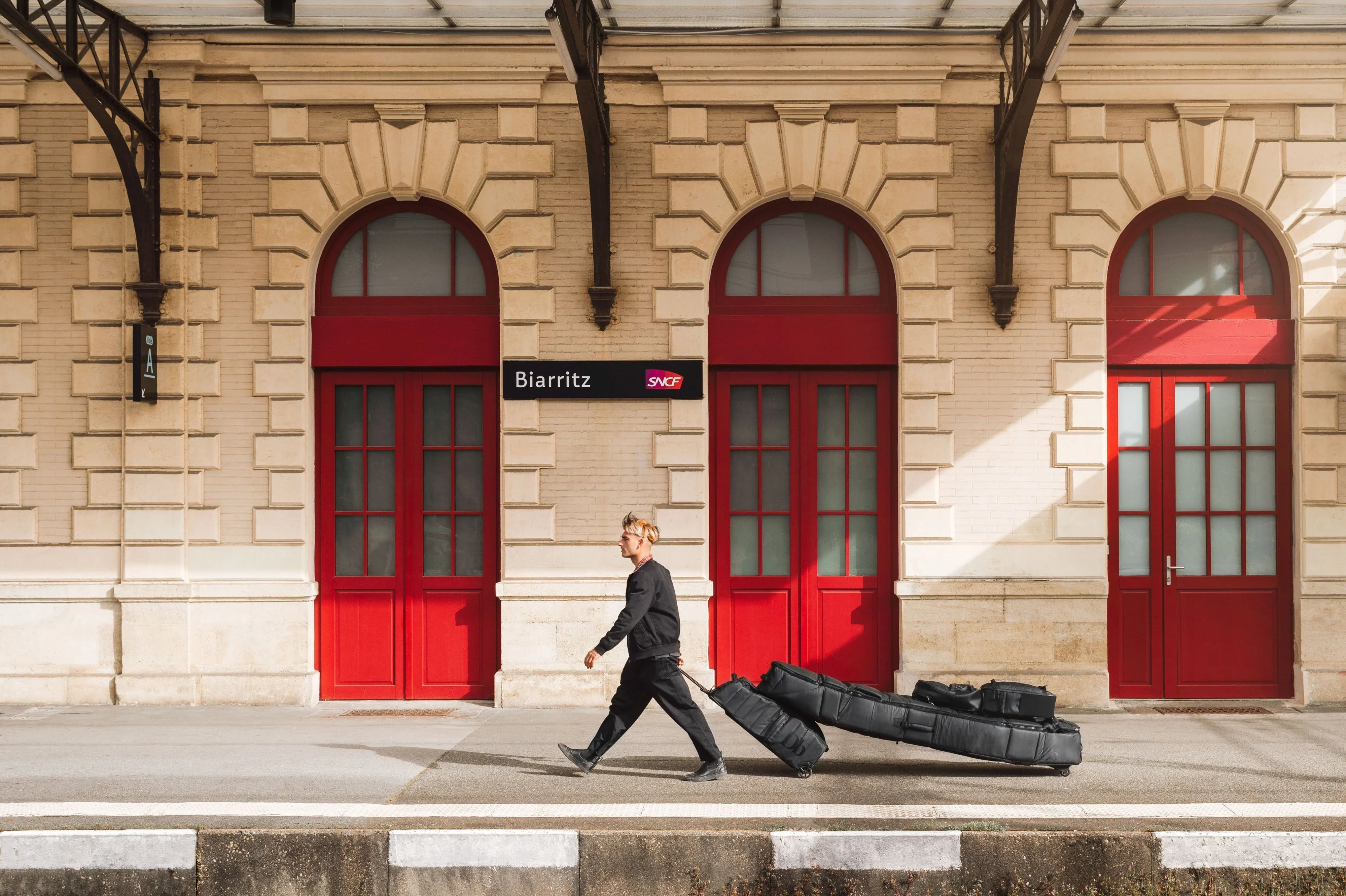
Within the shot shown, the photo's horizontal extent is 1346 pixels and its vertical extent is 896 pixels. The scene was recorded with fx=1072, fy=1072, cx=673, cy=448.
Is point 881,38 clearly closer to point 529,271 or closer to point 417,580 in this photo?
point 529,271

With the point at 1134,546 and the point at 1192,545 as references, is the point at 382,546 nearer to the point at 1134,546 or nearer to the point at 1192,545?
the point at 1134,546

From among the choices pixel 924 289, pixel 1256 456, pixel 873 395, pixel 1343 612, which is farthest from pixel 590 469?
pixel 1343 612

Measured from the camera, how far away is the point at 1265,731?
8.33 m

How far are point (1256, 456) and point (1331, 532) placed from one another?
0.89m

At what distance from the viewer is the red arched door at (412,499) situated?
9766 mm

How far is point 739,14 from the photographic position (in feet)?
30.0

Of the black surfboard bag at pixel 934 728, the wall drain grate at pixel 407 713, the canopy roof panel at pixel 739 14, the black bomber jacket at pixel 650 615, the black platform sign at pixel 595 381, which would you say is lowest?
the wall drain grate at pixel 407 713

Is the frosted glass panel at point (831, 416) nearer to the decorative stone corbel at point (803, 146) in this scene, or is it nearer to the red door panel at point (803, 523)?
the red door panel at point (803, 523)

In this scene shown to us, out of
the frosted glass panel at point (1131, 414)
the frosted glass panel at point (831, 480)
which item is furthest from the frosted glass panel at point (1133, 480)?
the frosted glass panel at point (831, 480)

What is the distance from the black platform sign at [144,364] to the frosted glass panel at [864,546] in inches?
247

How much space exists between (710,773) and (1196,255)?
659 cm

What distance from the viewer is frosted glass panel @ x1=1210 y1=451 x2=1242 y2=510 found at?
31.8ft

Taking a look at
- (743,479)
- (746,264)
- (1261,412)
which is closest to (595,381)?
(743,479)

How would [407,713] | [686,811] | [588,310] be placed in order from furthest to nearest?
[588,310] → [407,713] → [686,811]
